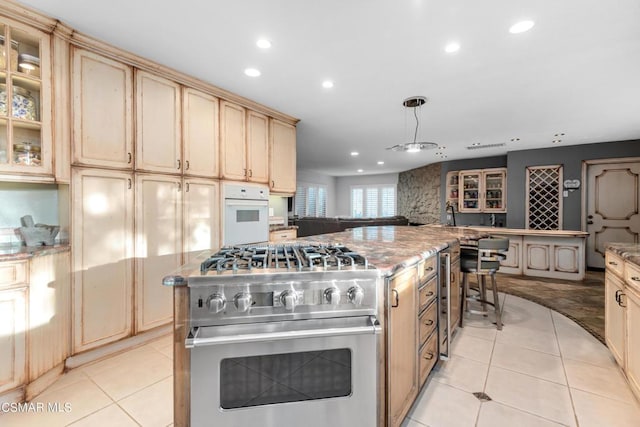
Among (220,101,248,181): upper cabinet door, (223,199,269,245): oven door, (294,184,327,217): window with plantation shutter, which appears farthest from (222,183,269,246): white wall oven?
(294,184,327,217): window with plantation shutter

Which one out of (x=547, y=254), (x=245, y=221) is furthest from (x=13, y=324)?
(x=547, y=254)

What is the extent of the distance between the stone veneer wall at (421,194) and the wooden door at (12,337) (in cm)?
751

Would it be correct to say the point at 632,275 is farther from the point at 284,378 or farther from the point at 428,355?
the point at 284,378

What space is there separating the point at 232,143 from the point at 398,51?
6.22 feet

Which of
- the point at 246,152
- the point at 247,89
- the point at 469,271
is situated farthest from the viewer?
the point at 246,152

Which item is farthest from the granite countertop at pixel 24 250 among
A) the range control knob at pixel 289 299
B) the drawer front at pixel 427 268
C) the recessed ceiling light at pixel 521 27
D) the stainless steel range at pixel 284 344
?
the recessed ceiling light at pixel 521 27

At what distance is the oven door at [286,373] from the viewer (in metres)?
1.01

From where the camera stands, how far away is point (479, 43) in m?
2.04

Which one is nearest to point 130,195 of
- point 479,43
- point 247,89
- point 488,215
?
point 247,89

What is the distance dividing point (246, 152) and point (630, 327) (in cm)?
344

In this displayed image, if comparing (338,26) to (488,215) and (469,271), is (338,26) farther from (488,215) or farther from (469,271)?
(488,215)

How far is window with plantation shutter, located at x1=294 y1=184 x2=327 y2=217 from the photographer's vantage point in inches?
361

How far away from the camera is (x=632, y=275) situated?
5.45 feet

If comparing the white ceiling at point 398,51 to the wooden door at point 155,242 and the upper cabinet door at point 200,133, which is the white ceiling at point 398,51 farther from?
the wooden door at point 155,242
